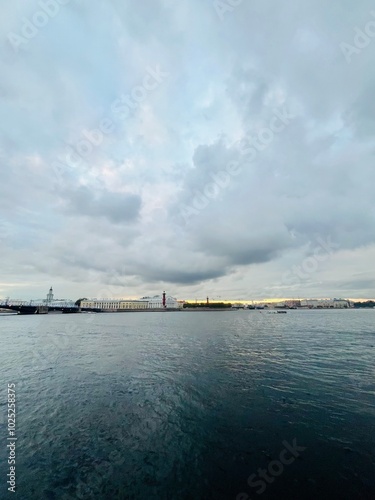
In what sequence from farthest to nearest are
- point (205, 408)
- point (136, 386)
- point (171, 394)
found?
1. point (136, 386)
2. point (171, 394)
3. point (205, 408)

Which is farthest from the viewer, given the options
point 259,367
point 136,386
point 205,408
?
point 259,367

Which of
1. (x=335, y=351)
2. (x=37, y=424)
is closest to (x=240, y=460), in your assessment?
(x=37, y=424)

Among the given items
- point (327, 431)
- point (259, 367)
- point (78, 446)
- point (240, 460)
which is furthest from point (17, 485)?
point (259, 367)

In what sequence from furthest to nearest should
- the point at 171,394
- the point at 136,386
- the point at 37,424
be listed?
the point at 136,386
the point at 171,394
the point at 37,424

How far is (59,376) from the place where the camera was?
912 inches

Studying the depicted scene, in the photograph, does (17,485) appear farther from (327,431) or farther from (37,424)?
(327,431)

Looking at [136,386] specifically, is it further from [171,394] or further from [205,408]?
[205,408]

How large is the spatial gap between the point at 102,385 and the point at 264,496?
1546 centimetres

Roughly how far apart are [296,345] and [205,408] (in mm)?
28286

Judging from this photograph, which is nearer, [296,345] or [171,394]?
[171,394]

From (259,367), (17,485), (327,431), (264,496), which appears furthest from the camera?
(259,367)

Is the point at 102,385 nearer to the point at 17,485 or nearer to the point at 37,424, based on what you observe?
the point at 37,424

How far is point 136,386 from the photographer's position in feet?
66.3

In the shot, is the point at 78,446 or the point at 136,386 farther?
the point at 136,386
